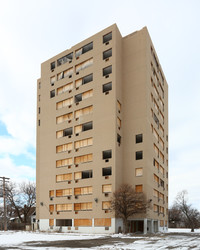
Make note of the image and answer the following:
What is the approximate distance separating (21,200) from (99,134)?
50.4 meters

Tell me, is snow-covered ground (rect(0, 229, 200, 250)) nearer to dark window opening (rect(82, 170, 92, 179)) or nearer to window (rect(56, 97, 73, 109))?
dark window opening (rect(82, 170, 92, 179))

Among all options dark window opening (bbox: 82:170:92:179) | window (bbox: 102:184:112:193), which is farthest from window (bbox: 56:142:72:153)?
window (bbox: 102:184:112:193)

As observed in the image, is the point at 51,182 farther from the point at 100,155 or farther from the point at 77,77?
the point at 77,77

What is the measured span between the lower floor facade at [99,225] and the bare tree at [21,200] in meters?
32.2

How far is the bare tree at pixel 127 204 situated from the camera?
4662 centimetres

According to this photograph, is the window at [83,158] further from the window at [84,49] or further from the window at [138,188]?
the window at [84,49]

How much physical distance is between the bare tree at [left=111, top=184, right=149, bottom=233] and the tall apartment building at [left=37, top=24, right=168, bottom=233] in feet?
9.75

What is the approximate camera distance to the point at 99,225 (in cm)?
5103

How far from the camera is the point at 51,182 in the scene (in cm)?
6069

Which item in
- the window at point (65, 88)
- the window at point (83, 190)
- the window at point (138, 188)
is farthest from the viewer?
the window at point (65, 88)

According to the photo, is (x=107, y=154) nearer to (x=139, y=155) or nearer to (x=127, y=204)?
(x=139, y=155)

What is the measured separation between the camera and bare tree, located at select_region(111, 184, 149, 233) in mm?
46625

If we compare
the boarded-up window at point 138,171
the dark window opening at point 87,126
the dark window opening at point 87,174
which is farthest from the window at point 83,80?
the boarded-up window at point 138,171

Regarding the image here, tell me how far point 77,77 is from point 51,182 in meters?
21.6
